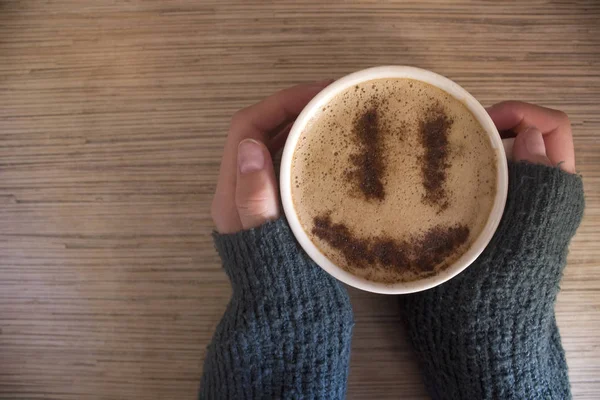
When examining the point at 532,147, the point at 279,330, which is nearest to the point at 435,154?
the point at 532,147

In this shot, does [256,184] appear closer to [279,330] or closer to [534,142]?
[279,330]

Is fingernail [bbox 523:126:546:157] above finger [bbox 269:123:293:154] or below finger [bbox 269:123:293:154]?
above

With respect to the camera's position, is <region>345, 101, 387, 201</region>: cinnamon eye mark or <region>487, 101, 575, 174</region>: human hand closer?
<region>345, 101, 387, 201</region>: cinnamon eye mark

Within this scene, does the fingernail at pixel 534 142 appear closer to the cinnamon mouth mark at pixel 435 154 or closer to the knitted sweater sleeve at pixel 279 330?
the cinnamon mouth mark at pixel 435 154

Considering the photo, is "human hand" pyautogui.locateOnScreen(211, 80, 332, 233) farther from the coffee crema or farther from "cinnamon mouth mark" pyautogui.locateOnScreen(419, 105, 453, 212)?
"cinnamon mouth mark" pyautogui.locateOnScreen(419, 105, 453, 212)

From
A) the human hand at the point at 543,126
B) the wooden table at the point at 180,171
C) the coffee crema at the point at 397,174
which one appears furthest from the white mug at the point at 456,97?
the wooden table at the point at 180,171

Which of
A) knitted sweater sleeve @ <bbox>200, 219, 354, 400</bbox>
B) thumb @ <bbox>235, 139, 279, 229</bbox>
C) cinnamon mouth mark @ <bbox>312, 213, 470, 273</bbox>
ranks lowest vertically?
knitted sweater sleeve @ <bbox>200, 219, 354, 400</bbox>

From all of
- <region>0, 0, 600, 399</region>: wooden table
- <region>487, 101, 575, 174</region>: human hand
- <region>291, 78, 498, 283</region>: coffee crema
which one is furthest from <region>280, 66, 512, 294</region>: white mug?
<region>0, 0, 600, 399</region>: wooden table
